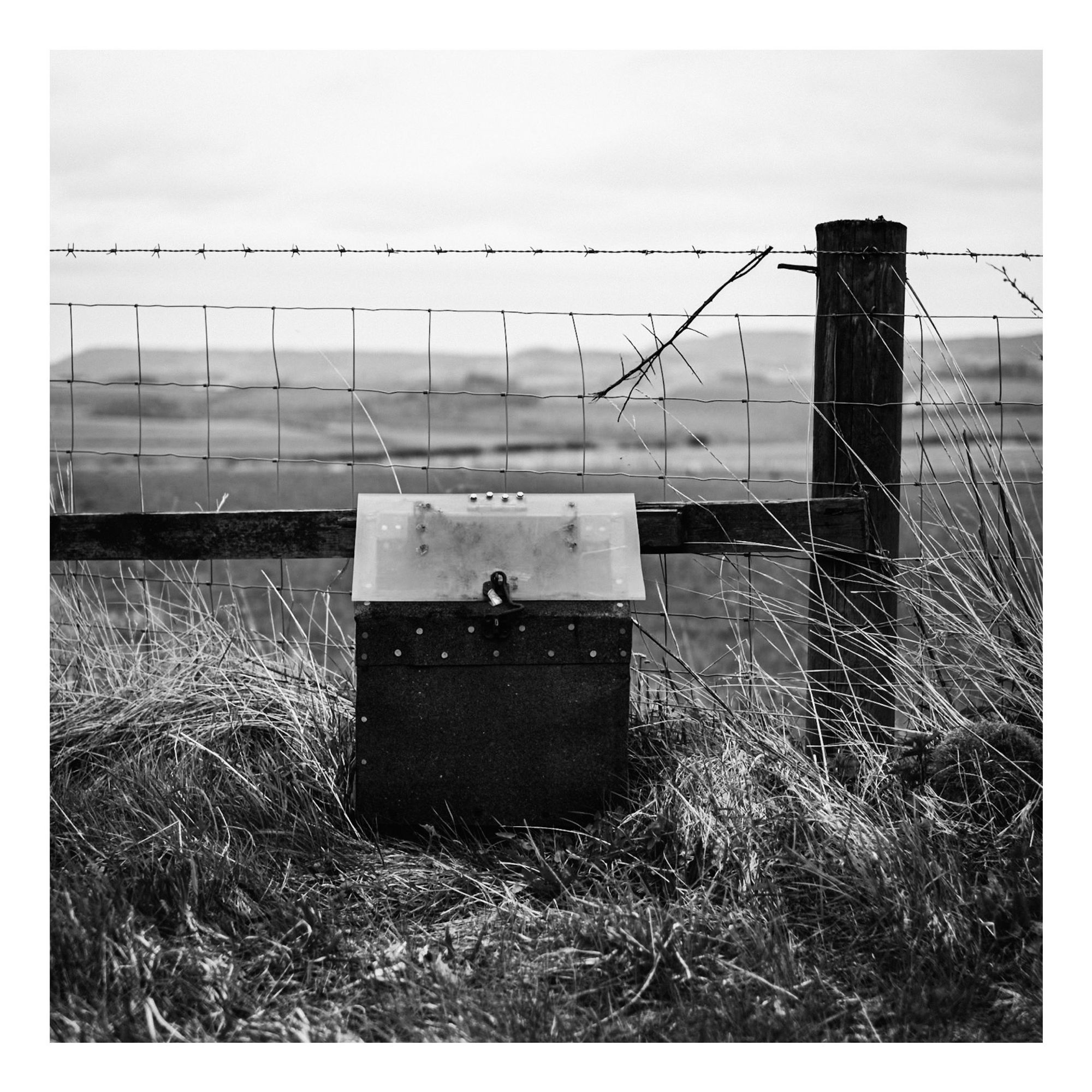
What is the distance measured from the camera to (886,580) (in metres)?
3.20

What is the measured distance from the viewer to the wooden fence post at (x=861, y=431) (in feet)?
10.5

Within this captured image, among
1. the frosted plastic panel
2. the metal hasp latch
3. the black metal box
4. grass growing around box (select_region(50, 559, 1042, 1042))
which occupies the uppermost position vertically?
→ the frosted plastic panel

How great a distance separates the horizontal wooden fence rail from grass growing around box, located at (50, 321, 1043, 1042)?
1.35ft

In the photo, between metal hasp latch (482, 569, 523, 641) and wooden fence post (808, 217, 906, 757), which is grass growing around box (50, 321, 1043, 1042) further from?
metal hasp latch (482, 569, 523, 641)

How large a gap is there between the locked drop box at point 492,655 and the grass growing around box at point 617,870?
0.14 metres

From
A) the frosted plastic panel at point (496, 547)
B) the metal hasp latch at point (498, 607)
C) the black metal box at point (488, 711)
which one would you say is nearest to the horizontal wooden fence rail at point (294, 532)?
the frosted plastic panel at point (496, 547)

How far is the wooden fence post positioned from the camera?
319cm

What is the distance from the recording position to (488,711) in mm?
2900

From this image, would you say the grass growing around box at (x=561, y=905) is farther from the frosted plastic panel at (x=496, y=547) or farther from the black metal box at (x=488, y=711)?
the frosted plastic panel at (x=496, y=547)

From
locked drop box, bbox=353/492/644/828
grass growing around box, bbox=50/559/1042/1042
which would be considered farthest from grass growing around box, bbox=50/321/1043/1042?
locked drop box, bbox=353/492/644/828

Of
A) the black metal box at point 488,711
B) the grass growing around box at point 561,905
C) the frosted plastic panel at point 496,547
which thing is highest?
the frosted plastic panel at point 496,547

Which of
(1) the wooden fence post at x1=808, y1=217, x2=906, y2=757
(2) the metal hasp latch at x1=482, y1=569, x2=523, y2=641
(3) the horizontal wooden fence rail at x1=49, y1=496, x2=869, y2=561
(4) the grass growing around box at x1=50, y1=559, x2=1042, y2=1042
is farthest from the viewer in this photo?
(1) the wooden fence post at x1=808, y1=217, x2=906, y2=757
